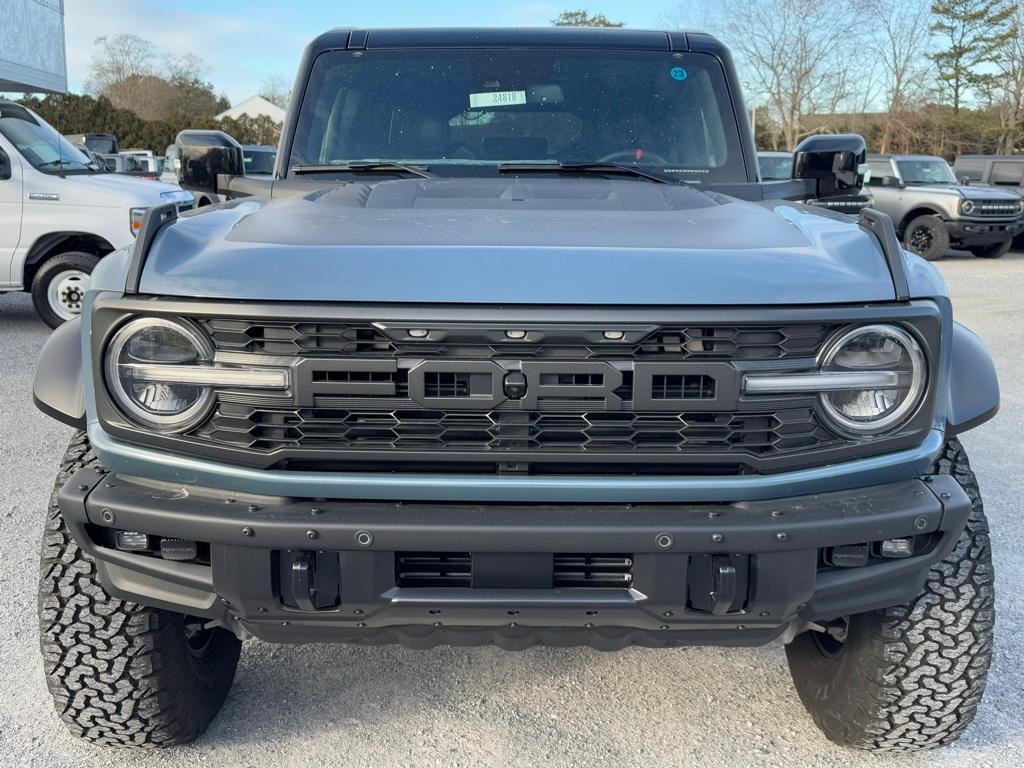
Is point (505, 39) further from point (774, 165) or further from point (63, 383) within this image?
point (774, 165)

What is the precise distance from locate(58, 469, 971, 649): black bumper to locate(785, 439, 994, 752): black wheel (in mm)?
322

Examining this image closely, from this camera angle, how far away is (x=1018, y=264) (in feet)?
52.3

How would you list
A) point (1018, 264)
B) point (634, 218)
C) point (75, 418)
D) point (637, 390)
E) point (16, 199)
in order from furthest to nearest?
1. point (1018, 264)
2. point (16, 199)
3. point (634, 218)
4. point (75, 418)
5. point (637, 390)

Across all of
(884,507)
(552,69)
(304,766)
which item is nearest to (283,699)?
(304,766)

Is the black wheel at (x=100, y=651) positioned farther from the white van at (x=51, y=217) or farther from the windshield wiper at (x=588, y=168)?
the white van at (x=51, y=217)

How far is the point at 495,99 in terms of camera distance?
3461mm

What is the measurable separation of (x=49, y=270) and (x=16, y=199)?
0.65 meters

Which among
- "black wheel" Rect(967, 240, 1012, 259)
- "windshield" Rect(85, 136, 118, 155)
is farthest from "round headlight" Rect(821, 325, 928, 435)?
"black wheel" Rect(967, 240, 1012, 259)

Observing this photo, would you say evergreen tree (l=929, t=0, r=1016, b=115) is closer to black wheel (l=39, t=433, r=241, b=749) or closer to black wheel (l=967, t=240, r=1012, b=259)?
black wheel (l=967, t=240, r=1012, b=259)

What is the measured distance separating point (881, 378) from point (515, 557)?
87 cm

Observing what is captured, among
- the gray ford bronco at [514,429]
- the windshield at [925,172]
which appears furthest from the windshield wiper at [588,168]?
the windshield at [925,172]

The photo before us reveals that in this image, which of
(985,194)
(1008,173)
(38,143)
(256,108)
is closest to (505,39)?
(38,143)

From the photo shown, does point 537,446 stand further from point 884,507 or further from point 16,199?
point 16,199

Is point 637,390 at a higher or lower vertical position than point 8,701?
higher
